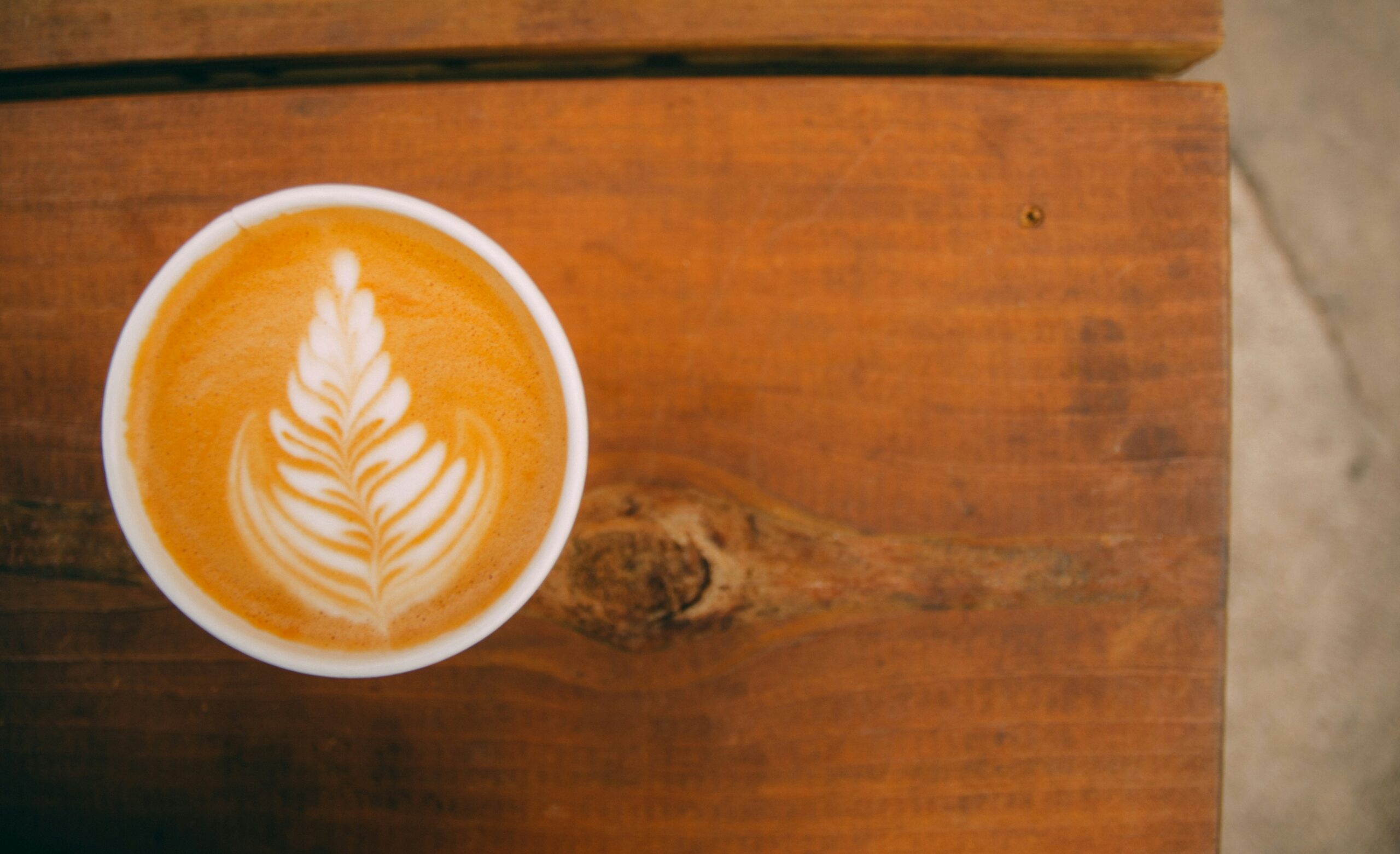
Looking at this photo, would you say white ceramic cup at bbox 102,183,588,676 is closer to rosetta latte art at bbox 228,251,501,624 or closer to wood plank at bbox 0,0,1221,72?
rosetta latte art at bbox 228,251,501,624

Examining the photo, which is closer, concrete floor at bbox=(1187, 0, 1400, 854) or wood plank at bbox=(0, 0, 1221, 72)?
wood plank at bbox=(0, 0, 1221, 72)

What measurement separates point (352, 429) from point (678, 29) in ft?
1.53

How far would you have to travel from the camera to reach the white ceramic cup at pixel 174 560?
1.76ft

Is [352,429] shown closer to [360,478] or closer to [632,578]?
[360,478]

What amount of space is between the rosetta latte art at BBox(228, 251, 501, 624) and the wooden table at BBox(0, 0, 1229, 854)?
127 millimetres

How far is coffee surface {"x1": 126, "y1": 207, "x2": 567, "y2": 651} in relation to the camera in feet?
1.87

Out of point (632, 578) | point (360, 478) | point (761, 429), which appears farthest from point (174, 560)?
point (761, 429)

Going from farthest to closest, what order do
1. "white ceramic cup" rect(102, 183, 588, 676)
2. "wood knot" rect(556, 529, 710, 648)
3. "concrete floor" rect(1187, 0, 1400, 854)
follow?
"concrete floor" rect(1187, 0, 1400, 854) → "wood knot" rect(556, 529, 710, 648) → "white ceramic cup" rect(102, 183, 588, 676)

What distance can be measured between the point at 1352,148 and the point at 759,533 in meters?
1.21

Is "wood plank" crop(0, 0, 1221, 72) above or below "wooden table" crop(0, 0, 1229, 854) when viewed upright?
above

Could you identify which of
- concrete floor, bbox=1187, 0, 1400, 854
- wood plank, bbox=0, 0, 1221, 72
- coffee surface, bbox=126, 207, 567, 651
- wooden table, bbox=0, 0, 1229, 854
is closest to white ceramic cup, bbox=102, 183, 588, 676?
coffee surface, bbox=126, 207, 567, 651

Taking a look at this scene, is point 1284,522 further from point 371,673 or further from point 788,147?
point 371,673

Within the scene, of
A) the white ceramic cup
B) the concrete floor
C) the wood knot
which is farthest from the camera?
the concrete floor

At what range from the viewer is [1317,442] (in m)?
1.16
